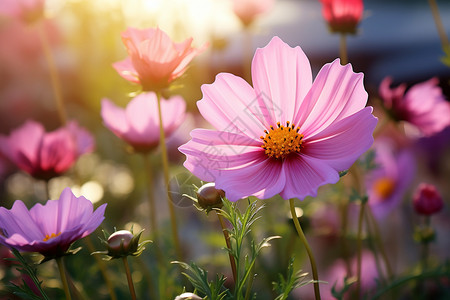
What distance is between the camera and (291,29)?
107 inches

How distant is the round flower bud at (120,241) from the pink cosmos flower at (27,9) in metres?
0.49

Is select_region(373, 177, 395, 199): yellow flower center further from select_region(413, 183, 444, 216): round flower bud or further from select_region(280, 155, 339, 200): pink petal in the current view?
select_region(280, 155, 339, 200): pink petal

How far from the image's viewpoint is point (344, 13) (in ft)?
2.23

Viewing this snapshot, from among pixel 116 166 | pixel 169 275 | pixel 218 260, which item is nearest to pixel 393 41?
pixel 116 166

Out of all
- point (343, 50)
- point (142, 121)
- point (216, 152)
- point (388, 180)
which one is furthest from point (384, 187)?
point (216, 152)

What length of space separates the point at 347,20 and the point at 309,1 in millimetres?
3022

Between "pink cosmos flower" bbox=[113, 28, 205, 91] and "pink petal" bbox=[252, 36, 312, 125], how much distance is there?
0.07 m

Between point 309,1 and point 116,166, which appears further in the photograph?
point 309,1

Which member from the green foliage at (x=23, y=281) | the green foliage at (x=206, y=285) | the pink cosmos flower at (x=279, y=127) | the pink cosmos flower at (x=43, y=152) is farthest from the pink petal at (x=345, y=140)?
the pink cosmos flower at (x=43, y=152)

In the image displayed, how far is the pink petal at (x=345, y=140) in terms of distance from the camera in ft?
1.26

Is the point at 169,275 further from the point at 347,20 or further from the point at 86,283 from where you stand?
the point at 347,20

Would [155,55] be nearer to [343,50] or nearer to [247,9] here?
[343,50]

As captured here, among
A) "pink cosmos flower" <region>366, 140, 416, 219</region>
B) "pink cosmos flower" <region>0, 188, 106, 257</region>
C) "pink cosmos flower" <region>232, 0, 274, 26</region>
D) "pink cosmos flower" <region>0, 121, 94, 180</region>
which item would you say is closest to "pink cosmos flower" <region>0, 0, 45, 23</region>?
"pink cosmos flower" <region>0, 121, 94, 180</region>

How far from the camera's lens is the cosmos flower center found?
466 mm
